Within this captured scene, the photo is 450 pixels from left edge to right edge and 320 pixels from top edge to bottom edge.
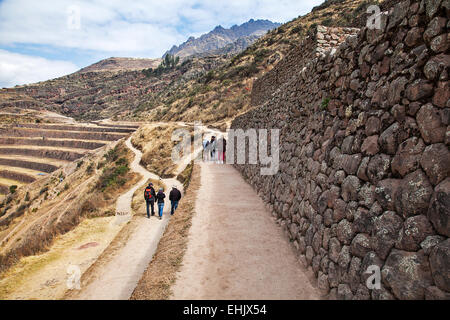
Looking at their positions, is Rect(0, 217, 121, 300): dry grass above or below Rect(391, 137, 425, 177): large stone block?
below

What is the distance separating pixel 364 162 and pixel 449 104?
49.2 inches

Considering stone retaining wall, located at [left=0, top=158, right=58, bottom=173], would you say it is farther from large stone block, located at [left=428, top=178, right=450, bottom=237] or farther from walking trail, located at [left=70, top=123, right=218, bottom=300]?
large stone block, located at [left=428, top=178, right=450, bottom=237]

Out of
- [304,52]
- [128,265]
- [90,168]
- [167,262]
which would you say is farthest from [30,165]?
[167,262]

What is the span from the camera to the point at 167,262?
5.86 m

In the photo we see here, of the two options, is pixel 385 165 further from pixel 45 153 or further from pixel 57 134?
pixel 57 134

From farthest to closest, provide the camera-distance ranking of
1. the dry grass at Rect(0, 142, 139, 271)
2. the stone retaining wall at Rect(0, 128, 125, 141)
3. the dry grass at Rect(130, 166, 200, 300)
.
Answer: the stone retaining wall at Rect(0, 128, 125, 141)
the dry grass at Rect(0, 142, 139, 271)
the dry grass at Rect(130, 166, 200, 300)

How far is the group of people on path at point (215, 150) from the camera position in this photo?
64.1ft

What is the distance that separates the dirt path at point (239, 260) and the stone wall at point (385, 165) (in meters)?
0.51

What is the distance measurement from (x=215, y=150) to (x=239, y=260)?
15.0 m

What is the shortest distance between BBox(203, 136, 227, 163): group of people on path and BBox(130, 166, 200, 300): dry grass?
1053 centimetres

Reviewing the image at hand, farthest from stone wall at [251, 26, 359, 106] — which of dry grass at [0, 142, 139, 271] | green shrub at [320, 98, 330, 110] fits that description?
dry grass at [0, 142, 139, 271]

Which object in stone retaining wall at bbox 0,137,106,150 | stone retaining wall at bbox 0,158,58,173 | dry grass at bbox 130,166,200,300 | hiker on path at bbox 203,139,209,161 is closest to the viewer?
dry grass at bbox 130,166,200,300

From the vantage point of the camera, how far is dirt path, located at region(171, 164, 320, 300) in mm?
4590

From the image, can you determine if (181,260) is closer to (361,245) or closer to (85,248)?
(361,245)
